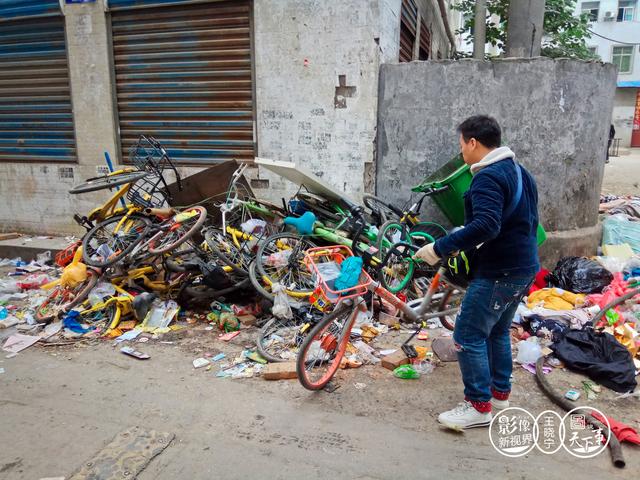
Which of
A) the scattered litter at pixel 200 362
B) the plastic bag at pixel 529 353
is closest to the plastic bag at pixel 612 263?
the plastic bag at pixel 529 353

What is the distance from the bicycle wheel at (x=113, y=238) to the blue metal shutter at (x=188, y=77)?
198 centimetres

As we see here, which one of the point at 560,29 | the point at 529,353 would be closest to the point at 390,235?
the point at 529,353

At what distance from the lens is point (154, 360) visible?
417 centimetres

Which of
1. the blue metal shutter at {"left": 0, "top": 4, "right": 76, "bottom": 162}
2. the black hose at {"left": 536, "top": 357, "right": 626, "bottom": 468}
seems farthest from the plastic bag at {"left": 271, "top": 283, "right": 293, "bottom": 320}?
the blue metal shutter at {"left": 0, "top": 4, "right": 76, "bottom": 162}

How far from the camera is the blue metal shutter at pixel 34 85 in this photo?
7.77 m

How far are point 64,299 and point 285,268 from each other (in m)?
2.45

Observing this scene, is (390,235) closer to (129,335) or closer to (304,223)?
(304,223)

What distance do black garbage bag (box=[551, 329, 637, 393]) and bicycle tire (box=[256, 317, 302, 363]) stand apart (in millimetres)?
2289

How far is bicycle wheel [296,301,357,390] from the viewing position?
3445 mm

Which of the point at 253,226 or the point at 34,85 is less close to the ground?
the point at 34,85

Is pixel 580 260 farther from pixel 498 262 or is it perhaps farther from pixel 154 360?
pixel 154 360

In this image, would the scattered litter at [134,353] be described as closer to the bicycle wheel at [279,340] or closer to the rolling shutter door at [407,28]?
the bicycle wheel at [279,340]

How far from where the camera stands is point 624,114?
29.2 metres

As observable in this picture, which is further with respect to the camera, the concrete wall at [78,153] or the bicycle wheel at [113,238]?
the concrete wall at [78,153]
